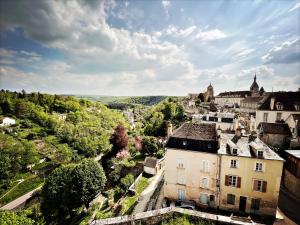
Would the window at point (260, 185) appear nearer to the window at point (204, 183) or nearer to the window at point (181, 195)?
the window at point (204, 183)

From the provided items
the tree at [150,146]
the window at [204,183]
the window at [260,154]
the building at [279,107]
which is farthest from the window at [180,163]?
the building at [279,107]

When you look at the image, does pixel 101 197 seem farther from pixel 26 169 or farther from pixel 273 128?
pixel 26 169

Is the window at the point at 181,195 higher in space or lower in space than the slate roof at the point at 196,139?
lower

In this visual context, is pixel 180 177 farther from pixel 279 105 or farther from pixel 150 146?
pixel 279 105

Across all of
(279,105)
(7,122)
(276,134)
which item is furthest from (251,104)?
(7,122)

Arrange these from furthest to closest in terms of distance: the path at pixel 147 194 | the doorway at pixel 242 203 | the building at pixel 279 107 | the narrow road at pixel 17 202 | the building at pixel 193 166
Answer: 1. the narrow road at pixel 17 202
2. the building at pixel 279 107
3. the path at pixel 147 194
4. the building at pixel 193 166
5. the doorway at pixel 242 203

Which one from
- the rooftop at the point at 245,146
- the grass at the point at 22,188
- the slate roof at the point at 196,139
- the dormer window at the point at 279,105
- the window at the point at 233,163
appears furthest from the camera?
the grass at the point at 22,188
